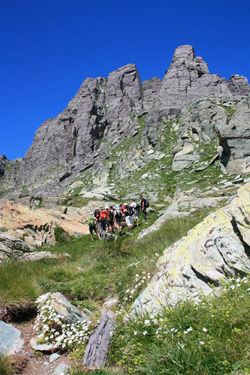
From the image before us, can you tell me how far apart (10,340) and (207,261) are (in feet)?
12.5

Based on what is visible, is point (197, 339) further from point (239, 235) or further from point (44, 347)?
point (44, 347)

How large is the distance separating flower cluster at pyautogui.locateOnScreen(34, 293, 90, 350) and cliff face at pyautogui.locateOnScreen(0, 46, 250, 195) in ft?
147

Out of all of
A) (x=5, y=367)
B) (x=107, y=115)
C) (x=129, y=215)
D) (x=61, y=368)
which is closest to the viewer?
(x=5, y=367)

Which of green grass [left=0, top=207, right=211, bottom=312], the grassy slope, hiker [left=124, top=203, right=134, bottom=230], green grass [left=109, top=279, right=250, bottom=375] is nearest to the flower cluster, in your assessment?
the grassy slope

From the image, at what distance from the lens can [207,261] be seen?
4.42 meters

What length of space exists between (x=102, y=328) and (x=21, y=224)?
534 inches

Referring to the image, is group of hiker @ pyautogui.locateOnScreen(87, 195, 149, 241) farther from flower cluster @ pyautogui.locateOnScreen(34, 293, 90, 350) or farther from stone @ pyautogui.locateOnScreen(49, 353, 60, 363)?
stone @ pyautogui.locateOnScreen(49, 353, 60, 363)

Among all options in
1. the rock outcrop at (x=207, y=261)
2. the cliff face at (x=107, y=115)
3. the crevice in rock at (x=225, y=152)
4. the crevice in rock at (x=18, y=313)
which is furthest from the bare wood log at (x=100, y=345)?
the cliff face at (x=107, y=115)

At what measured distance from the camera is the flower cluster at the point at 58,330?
14.6 ft

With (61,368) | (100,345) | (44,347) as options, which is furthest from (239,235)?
(44,347)

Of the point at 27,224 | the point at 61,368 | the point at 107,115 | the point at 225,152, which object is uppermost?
the point at 107,115

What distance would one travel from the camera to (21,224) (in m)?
16.2

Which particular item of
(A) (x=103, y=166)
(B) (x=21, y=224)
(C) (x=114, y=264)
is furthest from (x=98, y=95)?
(C) (x=114, y=264)

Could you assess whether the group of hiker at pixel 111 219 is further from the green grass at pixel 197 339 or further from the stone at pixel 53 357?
the green grass at pixel 197 339
